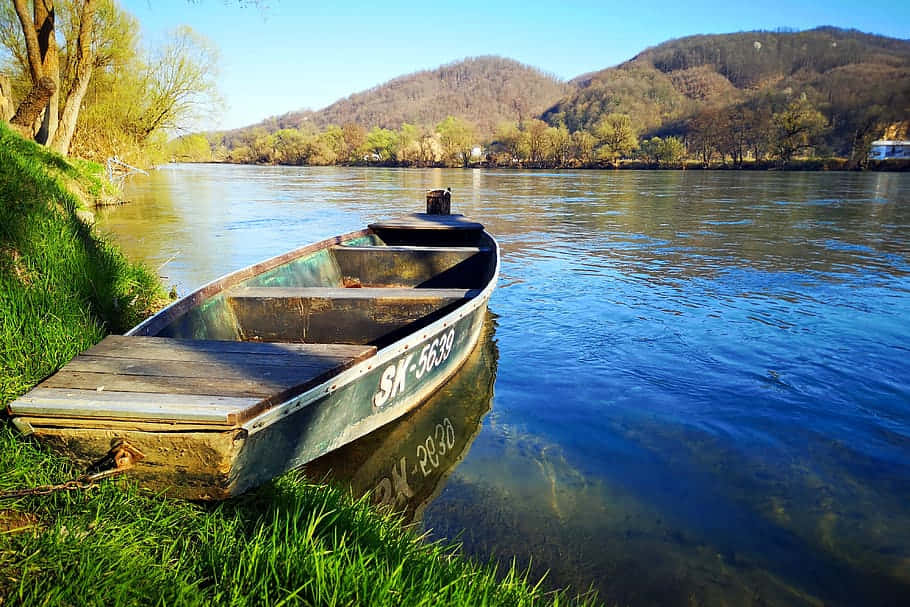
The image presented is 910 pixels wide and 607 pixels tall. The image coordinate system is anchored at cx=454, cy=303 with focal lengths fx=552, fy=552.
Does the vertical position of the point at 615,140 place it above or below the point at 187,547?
above

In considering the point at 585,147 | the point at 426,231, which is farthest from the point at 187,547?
the point at 585,147

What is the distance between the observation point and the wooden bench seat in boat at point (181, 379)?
244 centimetres

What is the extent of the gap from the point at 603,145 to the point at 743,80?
121919 mm

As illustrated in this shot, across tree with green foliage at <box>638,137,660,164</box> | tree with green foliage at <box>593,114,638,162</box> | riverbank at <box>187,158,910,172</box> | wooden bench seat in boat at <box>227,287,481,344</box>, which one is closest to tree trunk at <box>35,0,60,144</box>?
wooden bench seat in boat at <box>227,287,481,344</box>

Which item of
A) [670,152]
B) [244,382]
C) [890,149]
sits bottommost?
[244,382]

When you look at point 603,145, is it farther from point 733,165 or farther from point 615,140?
point 733,165

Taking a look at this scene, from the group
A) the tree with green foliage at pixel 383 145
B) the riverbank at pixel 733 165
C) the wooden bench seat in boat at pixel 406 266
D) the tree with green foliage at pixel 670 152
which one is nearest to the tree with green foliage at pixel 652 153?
the tree with green foliage at pixel 670 152

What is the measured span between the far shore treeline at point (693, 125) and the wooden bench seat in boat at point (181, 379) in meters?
31.3

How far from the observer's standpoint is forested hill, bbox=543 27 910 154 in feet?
395

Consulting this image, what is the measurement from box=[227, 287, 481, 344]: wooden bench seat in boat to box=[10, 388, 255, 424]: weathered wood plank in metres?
2.40

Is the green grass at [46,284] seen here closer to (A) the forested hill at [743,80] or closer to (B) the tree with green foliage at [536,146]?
(B) the tree with green foliage at [536,146]

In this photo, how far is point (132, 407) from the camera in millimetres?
2449

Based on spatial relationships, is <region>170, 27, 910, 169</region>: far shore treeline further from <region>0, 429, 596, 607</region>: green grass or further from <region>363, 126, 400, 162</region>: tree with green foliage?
<region>0, 429, 596, 607</region>: green grass

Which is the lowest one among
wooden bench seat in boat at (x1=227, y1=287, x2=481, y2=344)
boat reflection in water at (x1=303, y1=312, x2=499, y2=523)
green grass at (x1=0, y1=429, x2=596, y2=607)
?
boat reflection in water at (x1=303, y1=312, x2=499, y2=523)
